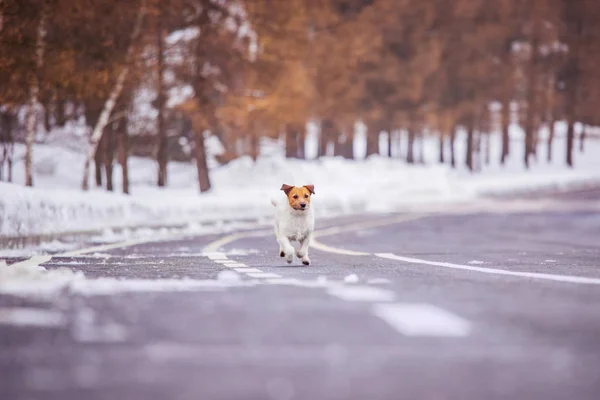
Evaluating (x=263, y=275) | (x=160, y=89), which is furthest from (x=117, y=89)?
(x=263, y=275)

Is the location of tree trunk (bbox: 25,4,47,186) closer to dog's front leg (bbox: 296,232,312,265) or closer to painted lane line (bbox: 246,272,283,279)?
dog's front leg (bbox: 296,232,312,265)

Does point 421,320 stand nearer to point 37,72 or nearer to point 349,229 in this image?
point 349,229

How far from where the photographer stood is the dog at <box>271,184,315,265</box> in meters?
14.6

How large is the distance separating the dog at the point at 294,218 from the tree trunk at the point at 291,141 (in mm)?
46193

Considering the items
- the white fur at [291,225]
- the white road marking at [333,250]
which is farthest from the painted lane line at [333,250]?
the white fur at [291,225]

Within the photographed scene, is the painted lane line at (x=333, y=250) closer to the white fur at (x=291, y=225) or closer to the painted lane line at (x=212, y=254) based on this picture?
the painted lane line at (x=212, y=254)

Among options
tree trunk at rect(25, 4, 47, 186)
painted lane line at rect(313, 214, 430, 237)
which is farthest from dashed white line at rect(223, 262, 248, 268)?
tree trunk at rect(25, 4, 47, 186)

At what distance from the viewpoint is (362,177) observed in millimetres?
55438

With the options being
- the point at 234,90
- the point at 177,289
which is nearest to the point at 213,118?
the point at 234,90

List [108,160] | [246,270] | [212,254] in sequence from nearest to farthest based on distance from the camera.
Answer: [246,270] < [212,254] < [108,160]

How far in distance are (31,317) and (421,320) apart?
109 inches

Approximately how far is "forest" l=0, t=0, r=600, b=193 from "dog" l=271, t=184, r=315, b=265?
15.7 meters

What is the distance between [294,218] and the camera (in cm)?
1471

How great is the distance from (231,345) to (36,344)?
1176 millimetres
